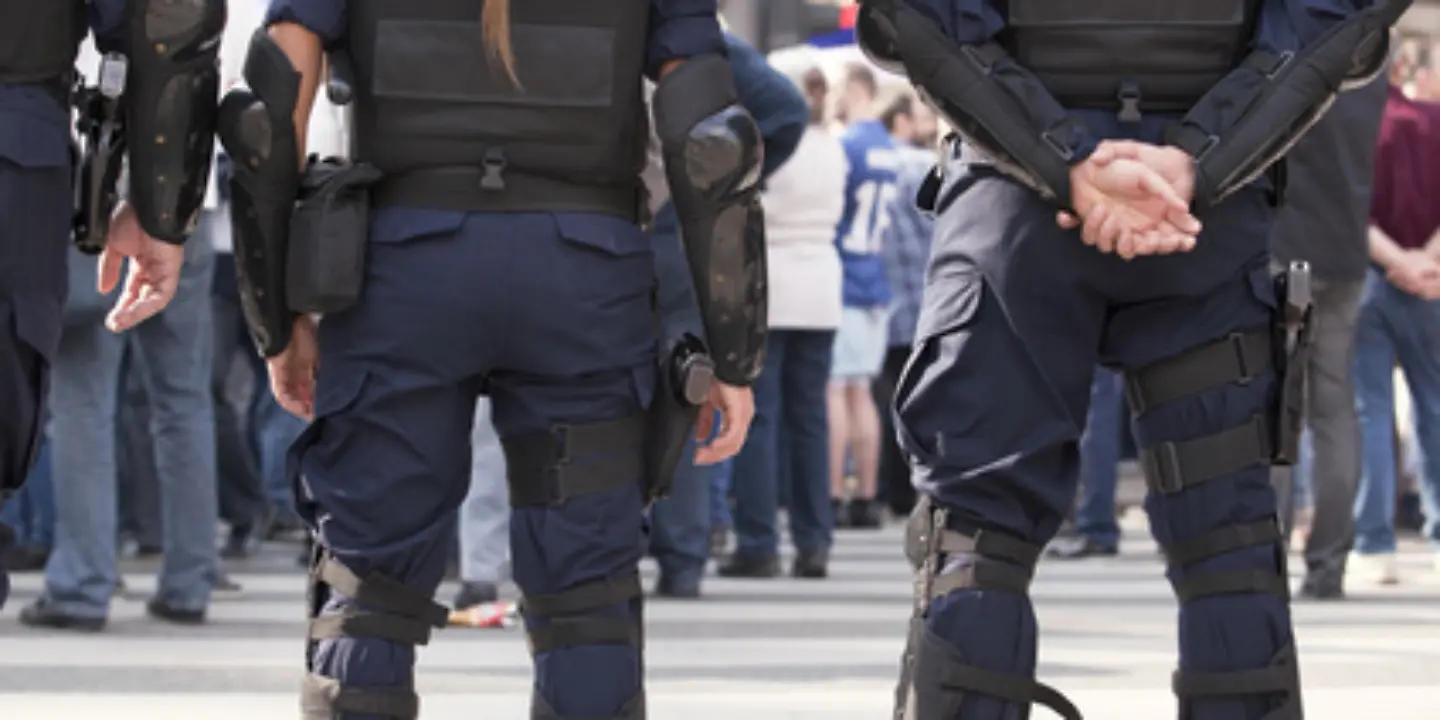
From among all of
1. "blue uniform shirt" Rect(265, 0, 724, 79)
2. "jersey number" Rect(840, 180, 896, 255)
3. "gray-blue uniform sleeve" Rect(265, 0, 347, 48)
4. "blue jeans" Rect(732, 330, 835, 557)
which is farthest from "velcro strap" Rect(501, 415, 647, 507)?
"jersey number" Rect(840, 180, 896, 255)

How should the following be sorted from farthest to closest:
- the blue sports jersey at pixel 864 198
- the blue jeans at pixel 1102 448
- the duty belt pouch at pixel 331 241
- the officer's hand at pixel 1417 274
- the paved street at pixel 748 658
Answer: the blue sports jersey at pixel 864 198 → the blue jeans at pixel 1102 448 → the officer's hand at pixel 1417 274 → the paved street at pixel 748 658 → the duty belt pouch at pixel 331 241

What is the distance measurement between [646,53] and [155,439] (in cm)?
434

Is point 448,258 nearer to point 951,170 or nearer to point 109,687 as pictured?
point 951,170

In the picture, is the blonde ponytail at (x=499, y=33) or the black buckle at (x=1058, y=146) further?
the black buckle at (x=1058, y=146)

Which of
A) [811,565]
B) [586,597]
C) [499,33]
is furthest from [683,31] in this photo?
[811,565]

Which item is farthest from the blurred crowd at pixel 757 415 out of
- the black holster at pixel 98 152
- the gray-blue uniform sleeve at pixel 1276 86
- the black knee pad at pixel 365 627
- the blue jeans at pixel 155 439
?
the gray-blue uniform sleeve at pixel 1276 86

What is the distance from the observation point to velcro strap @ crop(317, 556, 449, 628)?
4.60 metres

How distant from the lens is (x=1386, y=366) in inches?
431

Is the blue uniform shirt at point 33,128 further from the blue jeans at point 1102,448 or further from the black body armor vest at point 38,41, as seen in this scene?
the blue jeans at point 1102,448

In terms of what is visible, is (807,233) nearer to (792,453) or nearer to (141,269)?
(792,453)

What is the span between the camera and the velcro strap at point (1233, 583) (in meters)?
4.77

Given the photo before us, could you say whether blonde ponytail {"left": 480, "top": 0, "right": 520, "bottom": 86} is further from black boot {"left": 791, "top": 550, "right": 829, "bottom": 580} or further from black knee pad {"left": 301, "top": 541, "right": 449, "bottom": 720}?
black boot {"left": 791, "top": 550, "right": 829, "bottom": 580}

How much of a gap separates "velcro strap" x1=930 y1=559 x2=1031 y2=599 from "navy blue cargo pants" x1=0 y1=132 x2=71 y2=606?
1497 millimetres

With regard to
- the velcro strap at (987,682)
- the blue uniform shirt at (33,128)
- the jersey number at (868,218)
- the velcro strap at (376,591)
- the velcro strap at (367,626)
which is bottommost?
the velcro strap at (987,682)
